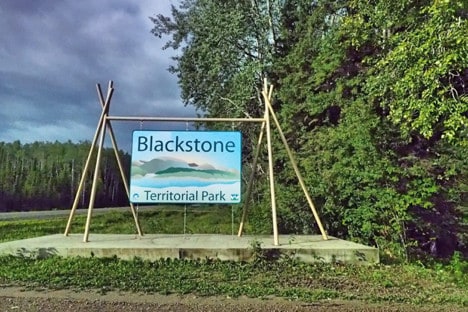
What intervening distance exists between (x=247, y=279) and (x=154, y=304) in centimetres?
156

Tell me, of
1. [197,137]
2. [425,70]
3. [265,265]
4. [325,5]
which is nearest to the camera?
[265,265]

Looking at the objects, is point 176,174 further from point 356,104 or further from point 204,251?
point 356,104

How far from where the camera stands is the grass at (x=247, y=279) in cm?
486

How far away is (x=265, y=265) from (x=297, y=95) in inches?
273

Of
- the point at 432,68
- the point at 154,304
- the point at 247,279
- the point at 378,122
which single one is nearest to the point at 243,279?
the point at 247,279

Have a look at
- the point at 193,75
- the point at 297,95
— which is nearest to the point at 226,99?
the point at 193,75

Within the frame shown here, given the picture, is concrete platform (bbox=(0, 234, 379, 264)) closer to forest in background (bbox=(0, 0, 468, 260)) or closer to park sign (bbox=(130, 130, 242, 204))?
park sign (bbox=(130, 130, 242, 204))

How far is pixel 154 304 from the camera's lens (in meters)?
4.34

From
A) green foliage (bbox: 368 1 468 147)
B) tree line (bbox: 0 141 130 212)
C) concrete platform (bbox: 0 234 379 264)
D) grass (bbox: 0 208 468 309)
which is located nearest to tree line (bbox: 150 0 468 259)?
green foliage (bbox: 368 1 468 147)

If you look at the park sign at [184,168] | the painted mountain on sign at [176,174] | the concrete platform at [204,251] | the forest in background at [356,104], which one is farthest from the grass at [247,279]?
the forest in background at [356,104]

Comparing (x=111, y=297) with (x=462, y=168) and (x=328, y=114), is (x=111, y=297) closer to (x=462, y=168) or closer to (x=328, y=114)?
(x=462, y=168)

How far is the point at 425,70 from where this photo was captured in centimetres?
718

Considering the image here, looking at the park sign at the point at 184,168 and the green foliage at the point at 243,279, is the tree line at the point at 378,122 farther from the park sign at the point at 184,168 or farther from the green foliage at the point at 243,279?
the park sign at the point at 184,168

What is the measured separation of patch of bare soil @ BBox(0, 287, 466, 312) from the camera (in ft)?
13.8
